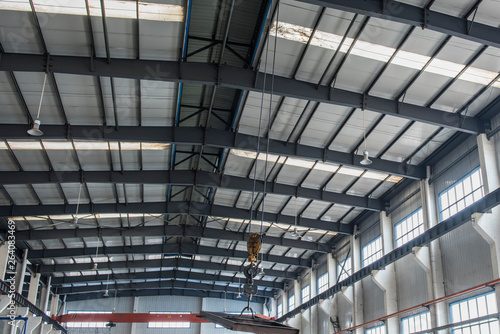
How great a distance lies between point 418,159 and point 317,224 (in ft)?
30.5

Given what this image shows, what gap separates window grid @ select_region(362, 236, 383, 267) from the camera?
87.5 ft

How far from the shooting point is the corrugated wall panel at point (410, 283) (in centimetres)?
2192

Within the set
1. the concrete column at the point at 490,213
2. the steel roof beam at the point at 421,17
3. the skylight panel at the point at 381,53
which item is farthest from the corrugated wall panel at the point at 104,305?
the steel roof beam at the point at 421,17

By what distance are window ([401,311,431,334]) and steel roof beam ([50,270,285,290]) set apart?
2147 cm

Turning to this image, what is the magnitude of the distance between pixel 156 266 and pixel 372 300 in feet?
65.6

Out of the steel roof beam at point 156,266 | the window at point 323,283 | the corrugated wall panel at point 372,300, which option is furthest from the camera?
the steel roof beam at point 156,266

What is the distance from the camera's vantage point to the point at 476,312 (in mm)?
17875

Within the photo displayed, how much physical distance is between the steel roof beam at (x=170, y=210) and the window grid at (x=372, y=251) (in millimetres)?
1911

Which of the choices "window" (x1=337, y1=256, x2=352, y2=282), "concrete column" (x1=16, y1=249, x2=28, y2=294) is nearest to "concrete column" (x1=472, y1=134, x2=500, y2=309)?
"window" (x1=337, y1=256, x2=352, y2=282)

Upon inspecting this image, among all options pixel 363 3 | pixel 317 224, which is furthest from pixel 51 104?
pixel 317 224

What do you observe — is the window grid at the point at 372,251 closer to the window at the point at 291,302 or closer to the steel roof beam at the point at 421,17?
the steel roof beam at the point at 421,17

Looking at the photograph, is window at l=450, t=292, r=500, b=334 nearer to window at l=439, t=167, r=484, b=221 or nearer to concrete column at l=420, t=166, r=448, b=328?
concrete column at l=420, t=166, r=448, b=328

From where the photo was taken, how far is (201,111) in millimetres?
21344

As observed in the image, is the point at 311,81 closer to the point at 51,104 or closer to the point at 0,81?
the point at 51,104
